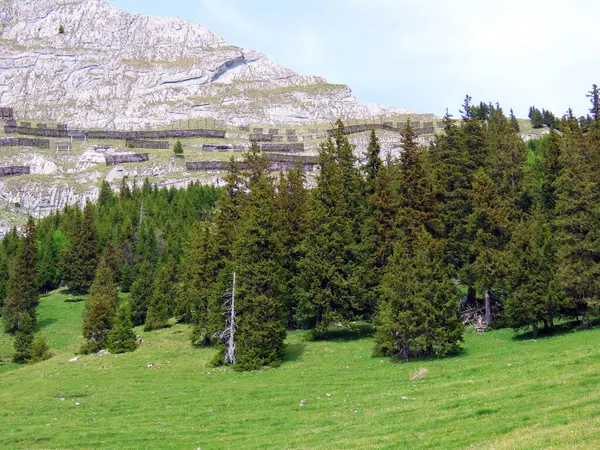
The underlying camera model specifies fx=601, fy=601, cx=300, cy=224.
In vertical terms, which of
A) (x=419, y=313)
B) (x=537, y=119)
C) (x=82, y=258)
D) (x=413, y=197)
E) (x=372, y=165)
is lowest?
(x=82, y=258)

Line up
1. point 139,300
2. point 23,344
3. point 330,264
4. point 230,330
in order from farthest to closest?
point 139,300
point 23,344
point 330,264
point 230,330

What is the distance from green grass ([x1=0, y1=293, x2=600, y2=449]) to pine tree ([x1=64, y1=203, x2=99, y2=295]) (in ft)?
142

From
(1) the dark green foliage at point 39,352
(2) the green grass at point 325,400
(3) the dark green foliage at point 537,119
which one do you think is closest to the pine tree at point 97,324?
(1) the dark green foliage at point 39,352

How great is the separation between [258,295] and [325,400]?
15.4 m

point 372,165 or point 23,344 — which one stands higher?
point 372,165

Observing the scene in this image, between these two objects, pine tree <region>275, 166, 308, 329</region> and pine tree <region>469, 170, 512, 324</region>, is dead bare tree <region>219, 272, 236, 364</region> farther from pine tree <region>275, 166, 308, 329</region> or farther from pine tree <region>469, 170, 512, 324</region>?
pine tree <region>469, 170, 512, 324</region>

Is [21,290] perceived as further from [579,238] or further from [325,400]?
[579,238]

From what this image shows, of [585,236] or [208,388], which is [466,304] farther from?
[208,388]

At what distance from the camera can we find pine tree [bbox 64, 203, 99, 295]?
89438 millimetres

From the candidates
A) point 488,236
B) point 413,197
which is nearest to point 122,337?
point 413,197

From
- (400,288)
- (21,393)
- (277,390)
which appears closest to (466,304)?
(400,288)

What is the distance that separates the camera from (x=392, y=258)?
1625 inches

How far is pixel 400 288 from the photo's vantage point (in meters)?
38.6

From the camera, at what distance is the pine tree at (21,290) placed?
72.0m
